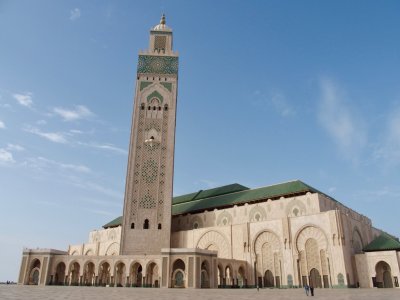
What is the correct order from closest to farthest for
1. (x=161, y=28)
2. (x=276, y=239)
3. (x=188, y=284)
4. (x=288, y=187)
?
(x=188, y=284) < (x=276, y=239) < (x=288, y=187) < (x=161, y=28)

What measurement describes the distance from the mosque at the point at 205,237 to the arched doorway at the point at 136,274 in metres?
0.08

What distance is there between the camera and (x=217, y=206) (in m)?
35.8

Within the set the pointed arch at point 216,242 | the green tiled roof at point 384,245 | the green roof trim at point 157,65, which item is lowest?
the green tiled roof at point 384,245

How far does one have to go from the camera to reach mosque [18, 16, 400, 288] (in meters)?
25.2

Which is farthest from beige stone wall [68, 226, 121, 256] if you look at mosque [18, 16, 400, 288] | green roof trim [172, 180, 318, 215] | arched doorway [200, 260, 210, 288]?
arched doorway [200, 260, 210, 288]

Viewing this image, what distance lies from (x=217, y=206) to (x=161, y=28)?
70.0 feet

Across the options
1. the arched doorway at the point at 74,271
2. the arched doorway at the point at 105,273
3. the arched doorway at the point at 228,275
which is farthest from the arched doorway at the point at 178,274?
the arched doorway at the point at 74,271

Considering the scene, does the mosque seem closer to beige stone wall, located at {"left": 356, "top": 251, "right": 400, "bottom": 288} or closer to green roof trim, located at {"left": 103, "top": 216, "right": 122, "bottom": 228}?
beige stone wall, located at {"left": 356, "top": 251, "right": 400, "bottom": 288}

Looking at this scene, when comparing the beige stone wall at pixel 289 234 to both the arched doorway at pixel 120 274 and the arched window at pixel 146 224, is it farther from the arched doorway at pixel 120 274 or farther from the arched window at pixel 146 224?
the arched doorway at pixel 120 274

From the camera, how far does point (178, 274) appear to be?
26.0m

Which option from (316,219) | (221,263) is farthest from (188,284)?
(316,219)

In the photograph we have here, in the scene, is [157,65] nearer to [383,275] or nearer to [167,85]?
[167,85]

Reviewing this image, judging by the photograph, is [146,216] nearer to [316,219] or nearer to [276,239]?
[276,239]

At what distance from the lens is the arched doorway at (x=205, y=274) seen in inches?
1033
